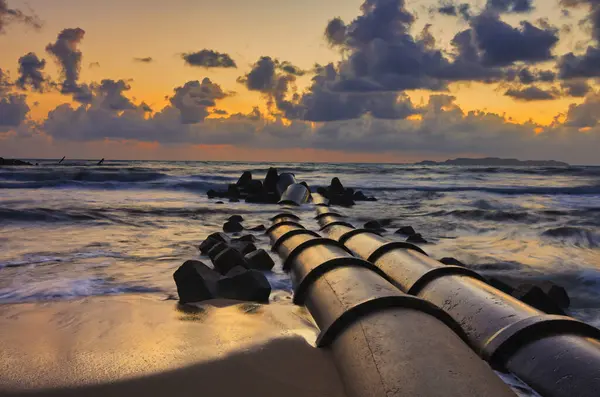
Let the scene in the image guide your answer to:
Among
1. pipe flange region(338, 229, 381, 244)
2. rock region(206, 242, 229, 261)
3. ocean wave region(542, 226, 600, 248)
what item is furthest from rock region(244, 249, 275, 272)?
ocean wave region(542, 226, 600, 248)

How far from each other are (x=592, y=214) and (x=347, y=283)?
15.9 metres

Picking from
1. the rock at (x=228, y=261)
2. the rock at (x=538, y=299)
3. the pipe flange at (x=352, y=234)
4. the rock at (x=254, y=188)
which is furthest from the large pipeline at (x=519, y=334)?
the rock at (x=254, y=188)

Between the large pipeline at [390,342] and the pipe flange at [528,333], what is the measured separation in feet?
0.76

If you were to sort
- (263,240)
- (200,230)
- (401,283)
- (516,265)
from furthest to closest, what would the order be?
(200,230)
(263,240)
(516,265)
(401,283)

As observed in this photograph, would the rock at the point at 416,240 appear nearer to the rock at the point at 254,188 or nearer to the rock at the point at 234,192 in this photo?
the rock at the point at 254,188

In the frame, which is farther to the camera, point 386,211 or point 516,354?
point 386,211

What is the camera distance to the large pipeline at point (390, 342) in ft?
6.89

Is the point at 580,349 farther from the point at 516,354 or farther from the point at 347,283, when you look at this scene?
the point at 347,283

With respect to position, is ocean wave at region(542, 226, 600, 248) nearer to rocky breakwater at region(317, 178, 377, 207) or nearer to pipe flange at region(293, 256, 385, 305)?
rocky breakwater at region(317, 178, 377, 207)

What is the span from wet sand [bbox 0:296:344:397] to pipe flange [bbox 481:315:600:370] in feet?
3.10

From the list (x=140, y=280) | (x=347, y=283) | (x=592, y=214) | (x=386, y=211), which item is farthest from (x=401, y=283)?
(x=592, y=214)

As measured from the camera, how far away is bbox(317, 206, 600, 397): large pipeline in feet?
7.66

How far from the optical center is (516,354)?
268cm

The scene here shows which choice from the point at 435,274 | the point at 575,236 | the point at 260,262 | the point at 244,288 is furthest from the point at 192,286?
the point at 575,236
